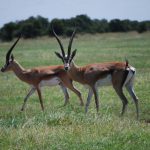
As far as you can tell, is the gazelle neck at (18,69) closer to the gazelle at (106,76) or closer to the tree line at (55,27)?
the gazelle at (106,76)

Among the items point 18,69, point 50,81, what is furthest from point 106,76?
point 18,69

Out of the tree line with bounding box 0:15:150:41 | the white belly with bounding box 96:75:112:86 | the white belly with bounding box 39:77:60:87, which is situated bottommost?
the tree line with bounding box 0:15:150:41

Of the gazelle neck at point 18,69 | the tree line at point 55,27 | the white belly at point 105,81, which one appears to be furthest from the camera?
the tree line at point 55,27

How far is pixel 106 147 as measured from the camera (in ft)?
23.1

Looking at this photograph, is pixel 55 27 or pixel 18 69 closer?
pixel 18 69

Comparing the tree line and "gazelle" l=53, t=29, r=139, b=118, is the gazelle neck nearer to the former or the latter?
"gazelle" l=53, t=29, r=139, b=118

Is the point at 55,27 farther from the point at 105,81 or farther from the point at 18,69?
the point at 105,81

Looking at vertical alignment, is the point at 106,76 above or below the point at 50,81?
above

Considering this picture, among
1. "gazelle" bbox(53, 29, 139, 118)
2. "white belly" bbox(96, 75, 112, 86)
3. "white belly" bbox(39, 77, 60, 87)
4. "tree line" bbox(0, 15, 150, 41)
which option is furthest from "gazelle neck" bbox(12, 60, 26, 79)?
"tree line" bbox(0, 15, 150, 41)

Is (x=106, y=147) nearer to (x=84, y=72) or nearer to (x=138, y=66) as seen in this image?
(x=84, y=72)

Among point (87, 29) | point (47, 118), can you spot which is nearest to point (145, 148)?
point (47, 118)

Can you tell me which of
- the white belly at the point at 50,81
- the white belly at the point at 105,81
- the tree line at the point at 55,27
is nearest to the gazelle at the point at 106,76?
the white belly at the point at 105,81

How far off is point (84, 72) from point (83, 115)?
4020 millimetres

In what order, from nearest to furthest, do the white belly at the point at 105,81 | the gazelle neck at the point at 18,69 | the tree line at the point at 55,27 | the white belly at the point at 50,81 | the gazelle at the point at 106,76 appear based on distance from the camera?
the gazelle at the point at 106,76 < the white belly at the point at 105,81 < the white belly at the point at 50,81 < the gazelle neck at the point at 18,69 < the tree line at the point at 55,27
